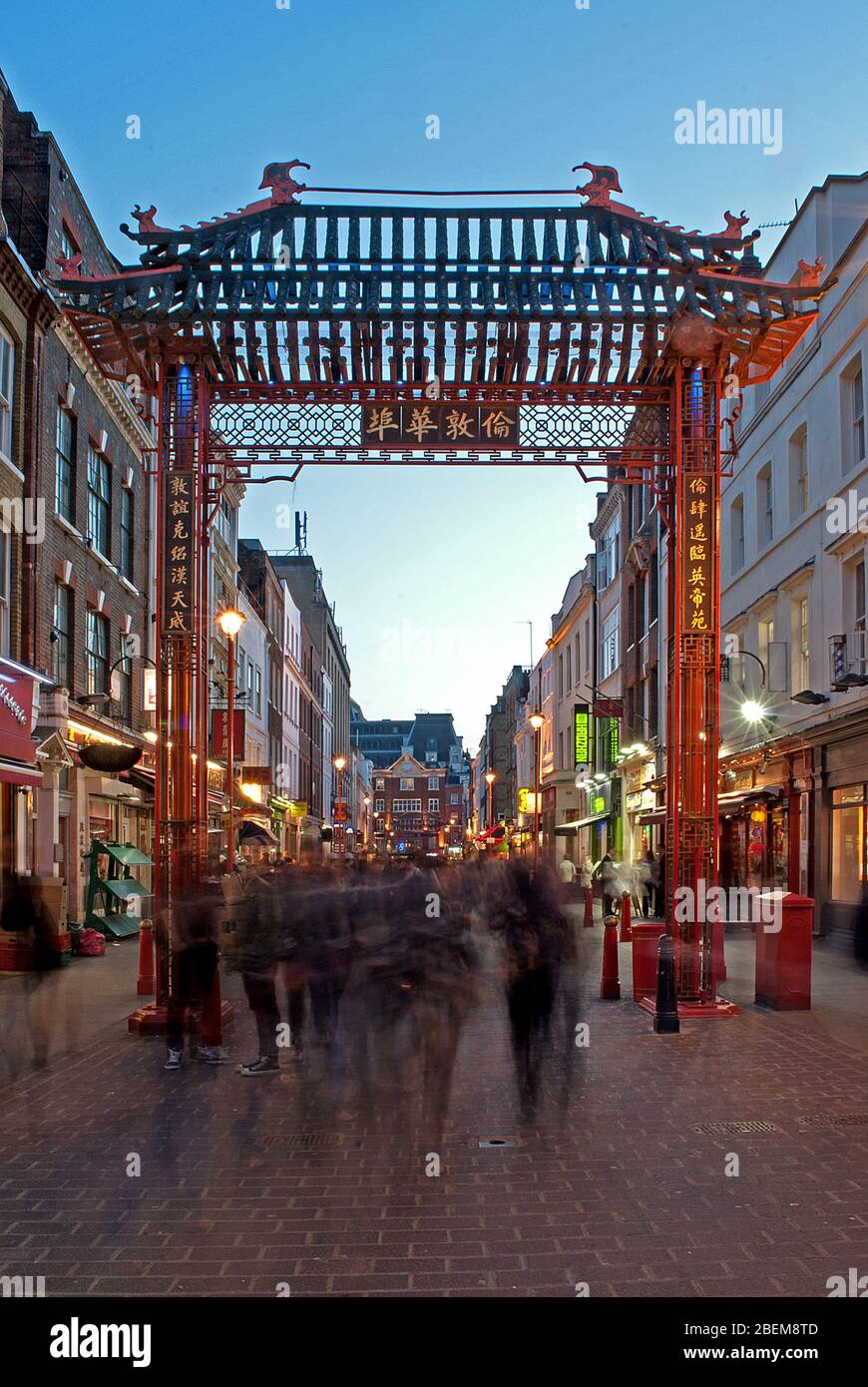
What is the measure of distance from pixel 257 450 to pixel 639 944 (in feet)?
23.6

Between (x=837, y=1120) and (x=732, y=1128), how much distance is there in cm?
78

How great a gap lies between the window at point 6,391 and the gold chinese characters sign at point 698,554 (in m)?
11.2

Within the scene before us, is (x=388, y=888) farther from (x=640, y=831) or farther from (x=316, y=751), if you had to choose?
(x=316, y=751)

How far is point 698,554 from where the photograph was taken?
41.5ft

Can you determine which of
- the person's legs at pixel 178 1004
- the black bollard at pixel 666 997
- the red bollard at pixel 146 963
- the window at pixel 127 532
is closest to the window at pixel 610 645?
the window at pixel 127 532

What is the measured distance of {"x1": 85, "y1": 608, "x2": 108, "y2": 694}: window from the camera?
2320cm

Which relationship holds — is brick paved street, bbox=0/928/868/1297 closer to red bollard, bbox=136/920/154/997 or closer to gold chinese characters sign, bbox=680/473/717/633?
red bollard, bbox=136/920/154/997

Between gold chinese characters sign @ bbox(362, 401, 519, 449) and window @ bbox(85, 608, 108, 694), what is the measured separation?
38.6ft

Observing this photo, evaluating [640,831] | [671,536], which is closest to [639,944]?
[671,536]

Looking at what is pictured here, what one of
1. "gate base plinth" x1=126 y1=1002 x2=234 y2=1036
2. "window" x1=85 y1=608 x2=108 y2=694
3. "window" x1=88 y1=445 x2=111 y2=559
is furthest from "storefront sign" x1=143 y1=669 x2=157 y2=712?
"gate base plinth" x1=126 y1=1002 x2=234 y2=1036

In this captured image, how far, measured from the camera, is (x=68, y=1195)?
21.0 feet

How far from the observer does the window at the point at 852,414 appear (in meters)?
19.6

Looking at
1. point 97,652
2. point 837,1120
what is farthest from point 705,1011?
point 97,652

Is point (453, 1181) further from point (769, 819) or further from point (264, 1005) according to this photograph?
point (769, 819)
